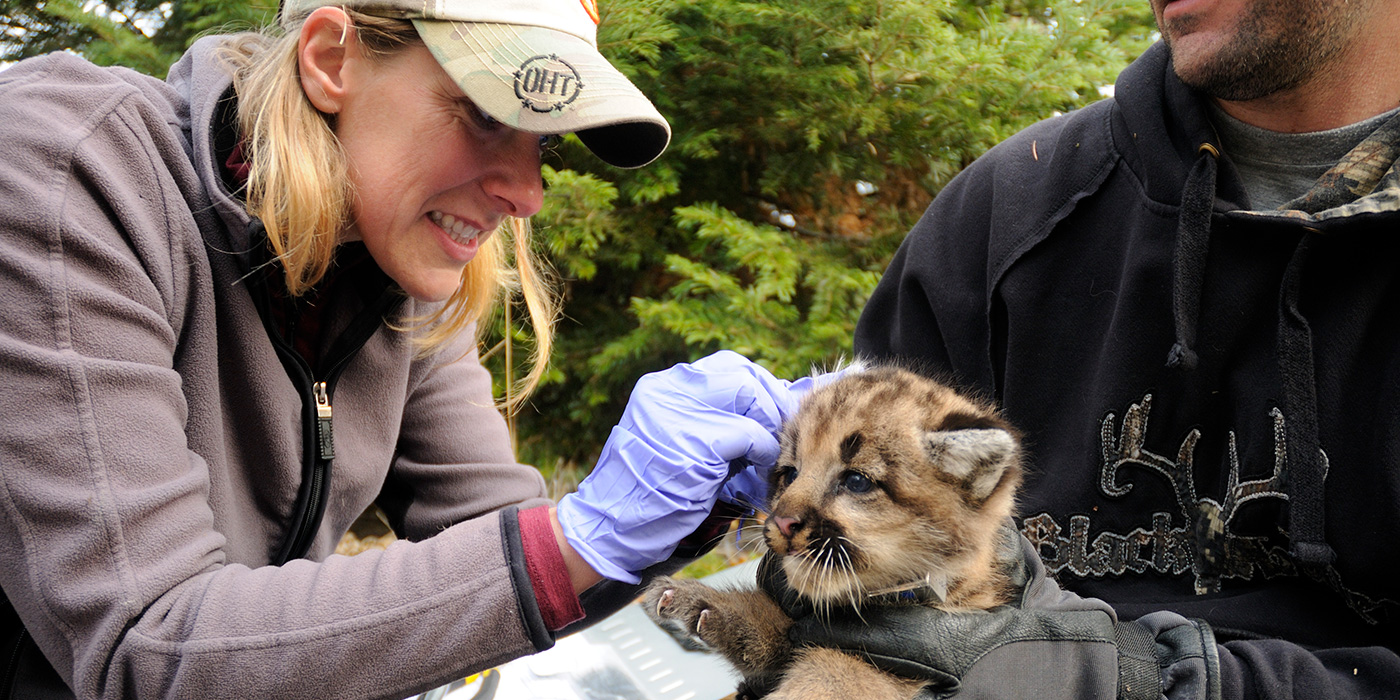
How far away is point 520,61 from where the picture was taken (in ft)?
6.73

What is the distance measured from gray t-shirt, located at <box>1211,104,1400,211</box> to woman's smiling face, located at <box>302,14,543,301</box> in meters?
1.92

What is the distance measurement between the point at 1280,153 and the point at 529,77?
2.00 meters

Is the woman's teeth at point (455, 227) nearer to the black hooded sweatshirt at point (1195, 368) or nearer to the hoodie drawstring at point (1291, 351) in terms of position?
Answer: the black hooded sweatshirt at point (1195, 368)

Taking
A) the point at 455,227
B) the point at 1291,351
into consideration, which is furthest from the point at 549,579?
the point at 1291,351

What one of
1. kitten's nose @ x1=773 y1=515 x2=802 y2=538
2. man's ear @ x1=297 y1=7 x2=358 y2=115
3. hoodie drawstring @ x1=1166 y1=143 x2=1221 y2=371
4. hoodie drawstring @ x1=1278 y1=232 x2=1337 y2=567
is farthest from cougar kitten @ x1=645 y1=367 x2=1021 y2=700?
man's ear @ x1=297 y1=7 x2=358 y2=115

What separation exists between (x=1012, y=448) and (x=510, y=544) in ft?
3.78

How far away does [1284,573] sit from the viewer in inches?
89.4

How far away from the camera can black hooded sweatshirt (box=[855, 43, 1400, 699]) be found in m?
2.10

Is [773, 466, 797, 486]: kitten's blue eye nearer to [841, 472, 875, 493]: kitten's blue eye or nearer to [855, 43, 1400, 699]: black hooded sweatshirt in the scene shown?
[841, 472, 875, 493]: kitten's blue eye

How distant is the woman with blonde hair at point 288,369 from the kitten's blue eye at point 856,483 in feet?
0.79

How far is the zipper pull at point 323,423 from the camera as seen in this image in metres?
2.34

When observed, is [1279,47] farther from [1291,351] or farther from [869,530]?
[869,530]

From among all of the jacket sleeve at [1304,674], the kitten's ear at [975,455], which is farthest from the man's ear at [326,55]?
the jacket sleeve at [1304,674]

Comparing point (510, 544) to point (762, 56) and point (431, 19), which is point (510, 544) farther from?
point (762, 56)
